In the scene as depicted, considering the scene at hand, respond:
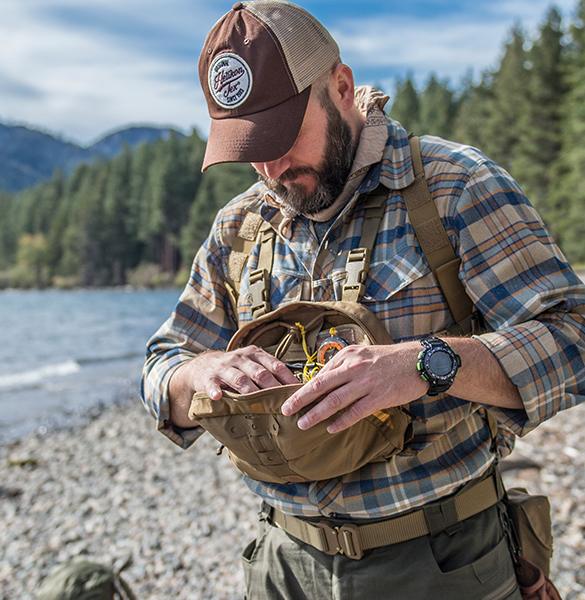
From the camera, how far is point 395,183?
2.17 metres

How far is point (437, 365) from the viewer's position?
1824 millimetres

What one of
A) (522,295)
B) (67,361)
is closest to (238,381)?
(522,295)

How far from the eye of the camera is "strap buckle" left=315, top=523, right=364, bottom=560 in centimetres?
216

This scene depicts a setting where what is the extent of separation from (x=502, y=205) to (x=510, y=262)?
18 cm

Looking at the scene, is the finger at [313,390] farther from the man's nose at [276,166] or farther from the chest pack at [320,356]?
the man's nose at [276,166]

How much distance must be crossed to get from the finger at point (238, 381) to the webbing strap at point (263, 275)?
0.34 metres

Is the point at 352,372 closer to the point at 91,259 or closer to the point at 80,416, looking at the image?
the point at 80,416

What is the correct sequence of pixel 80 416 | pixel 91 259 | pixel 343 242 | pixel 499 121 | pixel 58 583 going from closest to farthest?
1. pixel 343 242
2. pixel 58 583
3. pixel 80 416
4. pixel 499 121
5. pixel 91 259

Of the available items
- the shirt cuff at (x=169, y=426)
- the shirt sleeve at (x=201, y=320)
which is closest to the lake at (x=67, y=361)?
the shirt sleeve at (x=201, y=320)

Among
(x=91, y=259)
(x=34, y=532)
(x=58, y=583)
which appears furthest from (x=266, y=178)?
(x=91, y=259)

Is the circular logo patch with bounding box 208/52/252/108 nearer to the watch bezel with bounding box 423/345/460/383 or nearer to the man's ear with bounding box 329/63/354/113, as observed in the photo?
the man's ear with bounding box 329/63/354/113

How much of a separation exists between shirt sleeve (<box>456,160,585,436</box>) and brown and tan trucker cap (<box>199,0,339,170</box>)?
0.61m

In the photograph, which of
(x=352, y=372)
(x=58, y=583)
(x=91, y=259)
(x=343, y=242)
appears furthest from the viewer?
(x=91, y=259)

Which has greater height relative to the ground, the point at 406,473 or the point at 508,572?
the point at 406,473
